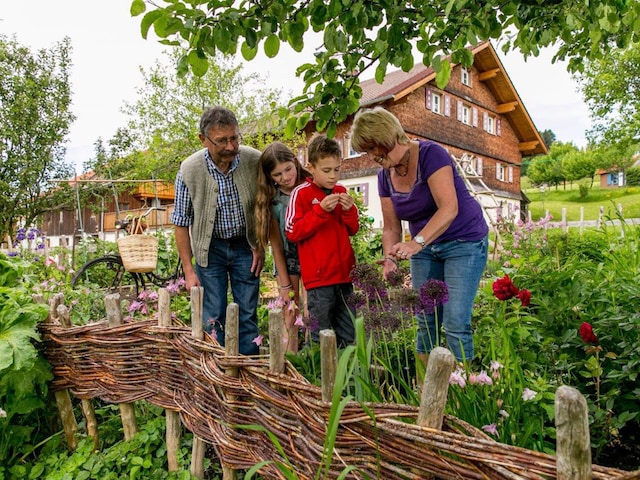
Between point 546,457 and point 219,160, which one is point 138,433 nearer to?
point 219,160

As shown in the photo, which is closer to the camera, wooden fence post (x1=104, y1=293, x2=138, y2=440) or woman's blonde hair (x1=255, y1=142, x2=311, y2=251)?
wooden fence post (x1=104, y1=293, x2=138, y2=440)

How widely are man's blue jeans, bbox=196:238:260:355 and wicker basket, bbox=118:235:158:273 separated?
2480 mm

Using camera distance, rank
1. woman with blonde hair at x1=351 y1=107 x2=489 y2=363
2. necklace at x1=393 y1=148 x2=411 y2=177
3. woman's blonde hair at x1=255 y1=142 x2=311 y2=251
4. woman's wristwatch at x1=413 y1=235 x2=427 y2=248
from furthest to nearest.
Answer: woman's blonde hair at x1=255 y1=142 x2=311 y2=251
necklace at x1=393 y1=148 x2=411 y2=177
woman with blonde hair at x1=351 y1=107 x2=489 y2=363
woman's wristwatch at x1=413 y1=235 x2=427 y2=248

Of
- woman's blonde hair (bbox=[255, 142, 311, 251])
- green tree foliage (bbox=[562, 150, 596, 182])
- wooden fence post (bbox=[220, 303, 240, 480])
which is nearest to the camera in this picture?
wooden fence post (bbox=[220, 303, 240, 480])

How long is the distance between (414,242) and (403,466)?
0.95 m

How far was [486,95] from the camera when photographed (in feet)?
80.1

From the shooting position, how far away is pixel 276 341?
173cm

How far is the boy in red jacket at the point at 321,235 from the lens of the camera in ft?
8.55

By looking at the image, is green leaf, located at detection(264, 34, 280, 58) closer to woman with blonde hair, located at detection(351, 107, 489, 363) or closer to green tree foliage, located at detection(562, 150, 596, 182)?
woman with blonde hair, located at detection(351, 107, 489, 363)

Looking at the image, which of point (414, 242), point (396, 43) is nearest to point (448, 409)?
point (414, 242)

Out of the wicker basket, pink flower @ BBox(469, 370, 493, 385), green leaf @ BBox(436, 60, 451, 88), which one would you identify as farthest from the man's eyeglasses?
the wicker basket

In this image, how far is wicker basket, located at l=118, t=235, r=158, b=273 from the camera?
17.2 feet

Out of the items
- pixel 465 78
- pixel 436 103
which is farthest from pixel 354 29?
pixel 465 78

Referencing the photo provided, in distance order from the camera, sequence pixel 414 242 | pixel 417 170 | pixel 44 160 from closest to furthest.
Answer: pixel 414 242
pixel 417 170
pixel 44 160
